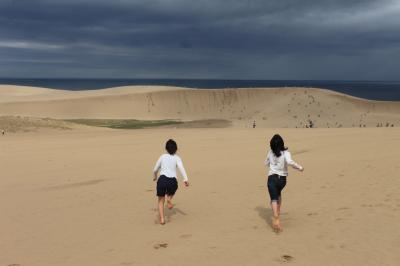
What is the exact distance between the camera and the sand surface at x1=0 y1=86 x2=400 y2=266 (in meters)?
6.28

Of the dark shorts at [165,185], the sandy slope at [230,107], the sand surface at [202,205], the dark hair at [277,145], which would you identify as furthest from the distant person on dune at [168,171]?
the sandy slope at [230,107]

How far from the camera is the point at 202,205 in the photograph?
9383mm

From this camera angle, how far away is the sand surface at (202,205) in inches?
247

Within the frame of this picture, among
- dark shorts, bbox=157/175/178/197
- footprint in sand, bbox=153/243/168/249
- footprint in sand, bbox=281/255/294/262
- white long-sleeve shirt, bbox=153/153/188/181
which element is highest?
white long-sleeve shirt, bbox=153/153/188/181

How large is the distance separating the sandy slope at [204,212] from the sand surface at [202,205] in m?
0.02

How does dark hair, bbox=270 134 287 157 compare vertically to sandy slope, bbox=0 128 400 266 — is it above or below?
above

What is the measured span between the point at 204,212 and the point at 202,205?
25.6 inches

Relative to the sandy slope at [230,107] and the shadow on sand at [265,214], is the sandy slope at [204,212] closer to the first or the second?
the shadow on sand at [265,214]

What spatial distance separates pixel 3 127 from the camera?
27859 millimetres

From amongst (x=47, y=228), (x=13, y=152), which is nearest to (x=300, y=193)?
(x=47, y=228)

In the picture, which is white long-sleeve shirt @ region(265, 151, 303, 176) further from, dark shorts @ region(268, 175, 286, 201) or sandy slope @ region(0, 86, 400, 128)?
sandy slope @ region(0, 86, 400, 128)

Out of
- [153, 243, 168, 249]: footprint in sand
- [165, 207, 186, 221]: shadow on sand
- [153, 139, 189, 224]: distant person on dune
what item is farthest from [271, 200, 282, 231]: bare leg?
[165, 207, 186, 221]: shadow on sand

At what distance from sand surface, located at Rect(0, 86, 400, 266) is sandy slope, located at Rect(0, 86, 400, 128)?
2600 centimetres

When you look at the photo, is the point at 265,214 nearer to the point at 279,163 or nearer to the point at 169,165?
the point at 279,163
